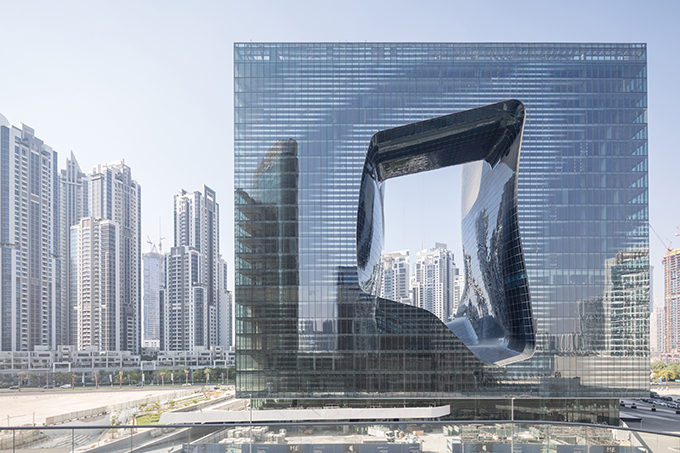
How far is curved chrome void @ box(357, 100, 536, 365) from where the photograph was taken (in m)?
30.7

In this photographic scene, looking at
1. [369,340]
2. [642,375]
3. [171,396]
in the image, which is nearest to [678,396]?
[642,375]

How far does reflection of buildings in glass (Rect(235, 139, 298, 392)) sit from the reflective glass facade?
10 cm

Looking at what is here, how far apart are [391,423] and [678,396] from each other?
213 ft

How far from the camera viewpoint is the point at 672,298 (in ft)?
256

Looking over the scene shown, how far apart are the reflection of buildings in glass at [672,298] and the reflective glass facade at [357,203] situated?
208 ft

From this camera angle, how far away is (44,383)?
64188 millimetres

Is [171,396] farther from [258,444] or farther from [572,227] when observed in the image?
[258,444]

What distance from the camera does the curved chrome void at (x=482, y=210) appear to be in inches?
1207

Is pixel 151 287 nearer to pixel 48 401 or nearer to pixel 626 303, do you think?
pixel 48 401

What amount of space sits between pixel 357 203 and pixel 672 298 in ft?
260

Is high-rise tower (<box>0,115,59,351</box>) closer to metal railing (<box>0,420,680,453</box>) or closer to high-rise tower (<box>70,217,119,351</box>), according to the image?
high-rise tower (<box>70,217,119,351</box>)

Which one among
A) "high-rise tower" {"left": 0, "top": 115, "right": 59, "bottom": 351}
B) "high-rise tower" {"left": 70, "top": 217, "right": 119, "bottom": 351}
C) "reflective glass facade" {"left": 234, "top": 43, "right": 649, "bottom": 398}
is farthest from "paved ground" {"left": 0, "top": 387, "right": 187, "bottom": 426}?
"reflective glass facade" {"left": 234, "top": 43, "right": 649, "bottom": 398}

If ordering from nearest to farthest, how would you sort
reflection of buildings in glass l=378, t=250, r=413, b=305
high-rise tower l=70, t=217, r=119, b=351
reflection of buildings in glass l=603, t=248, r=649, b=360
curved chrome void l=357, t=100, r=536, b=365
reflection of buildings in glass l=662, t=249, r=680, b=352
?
1. reflection of buildings in glass l=603, t=248, r=649, b=360
2. curved chrome void l=357, t=100, r=536, b=365
3. reflection of buildings in glass l=378, t=250, r=413, b=305
4. high-rise tower l=70, t=217, r=119, b=351
5. reflection of buildings in glass l=662, t=249, r=680, b=352

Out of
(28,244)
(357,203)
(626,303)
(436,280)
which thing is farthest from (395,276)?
(28,244)
